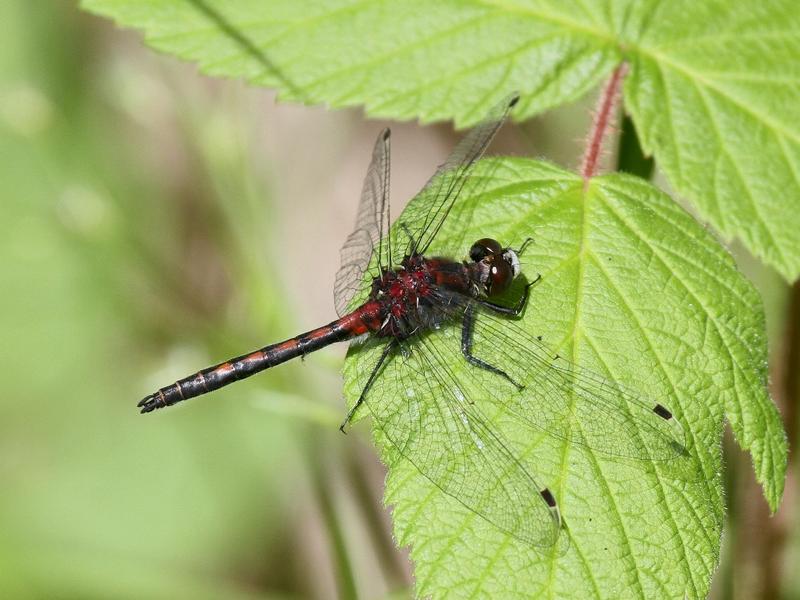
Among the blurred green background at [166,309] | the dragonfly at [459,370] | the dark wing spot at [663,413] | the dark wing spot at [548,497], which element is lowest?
the dark wing spot at [548,497]

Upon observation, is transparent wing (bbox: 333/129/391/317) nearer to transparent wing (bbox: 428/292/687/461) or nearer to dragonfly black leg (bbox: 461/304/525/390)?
dragonfly black leg (bbox: 461/304/525/390)

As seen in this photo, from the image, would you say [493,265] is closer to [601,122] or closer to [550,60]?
[601,122]

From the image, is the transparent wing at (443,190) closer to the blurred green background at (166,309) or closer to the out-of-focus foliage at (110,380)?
the blurred green background at (166,309)

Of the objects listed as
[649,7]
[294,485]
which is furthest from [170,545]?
[649,7]

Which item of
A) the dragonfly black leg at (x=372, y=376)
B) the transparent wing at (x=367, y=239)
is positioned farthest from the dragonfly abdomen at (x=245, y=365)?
the dragonfly black leg at (x=372, y=376)

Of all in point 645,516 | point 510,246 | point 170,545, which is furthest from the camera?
point 170,545

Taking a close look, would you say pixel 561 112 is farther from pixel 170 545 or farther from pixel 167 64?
pixel 170 545
